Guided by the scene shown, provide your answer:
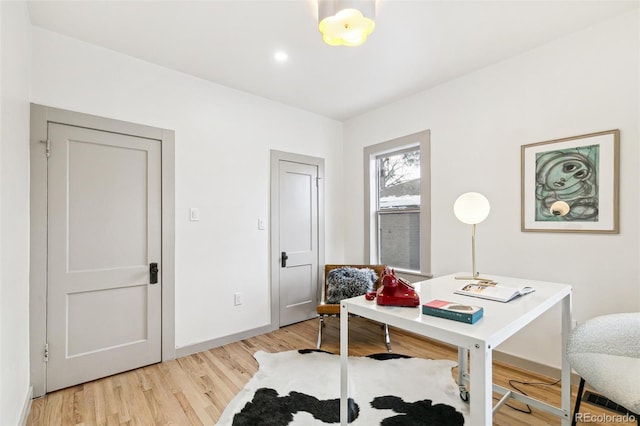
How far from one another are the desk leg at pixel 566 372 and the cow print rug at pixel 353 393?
1.77 feet

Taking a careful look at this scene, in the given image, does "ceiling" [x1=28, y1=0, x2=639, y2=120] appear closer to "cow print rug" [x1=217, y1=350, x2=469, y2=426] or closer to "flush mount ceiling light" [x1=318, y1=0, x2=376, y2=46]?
"flush mount ceiling light" [x1=318, y1=0, x2=376, y2=46]

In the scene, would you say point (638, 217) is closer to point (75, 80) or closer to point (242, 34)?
point (242, 34)

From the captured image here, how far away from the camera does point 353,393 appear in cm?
221

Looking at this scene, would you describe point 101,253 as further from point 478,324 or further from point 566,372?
point 566,372

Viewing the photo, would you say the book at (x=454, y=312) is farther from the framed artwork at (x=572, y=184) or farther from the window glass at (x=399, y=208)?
the window glass at (x=399, y=208)

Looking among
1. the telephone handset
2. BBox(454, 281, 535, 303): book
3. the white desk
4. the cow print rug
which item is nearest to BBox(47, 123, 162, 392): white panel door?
the cow print rug

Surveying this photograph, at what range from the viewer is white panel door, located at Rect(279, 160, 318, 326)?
3.67 meters

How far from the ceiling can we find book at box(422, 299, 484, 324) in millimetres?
1898

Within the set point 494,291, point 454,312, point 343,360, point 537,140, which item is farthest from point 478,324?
point 537,140

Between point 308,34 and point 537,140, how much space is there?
6.74 ft

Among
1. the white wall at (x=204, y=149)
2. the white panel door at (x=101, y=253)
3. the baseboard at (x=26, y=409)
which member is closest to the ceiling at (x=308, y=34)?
the white wall at (x=204, y=149)

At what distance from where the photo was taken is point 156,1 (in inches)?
78.0

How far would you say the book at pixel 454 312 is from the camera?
1.24 m

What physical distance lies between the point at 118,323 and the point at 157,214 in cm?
97
